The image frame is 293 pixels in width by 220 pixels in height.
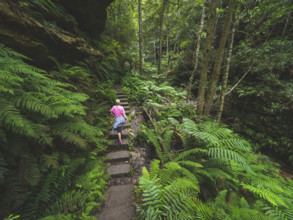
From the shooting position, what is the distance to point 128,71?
9078 millimetres

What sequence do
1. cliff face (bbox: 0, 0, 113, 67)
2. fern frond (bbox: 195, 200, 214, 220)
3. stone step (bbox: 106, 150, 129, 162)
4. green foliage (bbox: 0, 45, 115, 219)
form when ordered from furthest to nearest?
1. stone step (bbox: 106, 150, 129, 162)
2. cliff face (bbox: 0, 0, 113, 67)
3. fern frond (bbox: 195, 200, 214, 220)
4. green foliage (bbox: 0, 45, 115, 219)

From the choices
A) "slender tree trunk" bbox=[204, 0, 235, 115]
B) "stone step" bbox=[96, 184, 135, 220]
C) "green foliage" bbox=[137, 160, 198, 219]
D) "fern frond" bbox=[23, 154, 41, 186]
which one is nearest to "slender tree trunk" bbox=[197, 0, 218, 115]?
"slender tree trunk" bbox=[204, 0, 235, 115]

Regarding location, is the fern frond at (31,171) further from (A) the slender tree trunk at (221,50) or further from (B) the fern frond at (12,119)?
(A) the slender tree trunk at (221,50)

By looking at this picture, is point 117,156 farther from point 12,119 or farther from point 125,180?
point 12,119

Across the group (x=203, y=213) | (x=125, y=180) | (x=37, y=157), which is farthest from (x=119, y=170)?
(x=203, y=213)

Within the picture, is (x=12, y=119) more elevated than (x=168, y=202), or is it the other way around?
(x=12, y=119)

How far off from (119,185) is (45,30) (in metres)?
4.57

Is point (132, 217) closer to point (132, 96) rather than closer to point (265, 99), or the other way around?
point (132, 96)

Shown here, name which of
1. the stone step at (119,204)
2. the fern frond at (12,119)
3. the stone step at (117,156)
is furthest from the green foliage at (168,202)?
the fern frond at (12,119)

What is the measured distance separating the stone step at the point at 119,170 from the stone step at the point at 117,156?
0.19 m

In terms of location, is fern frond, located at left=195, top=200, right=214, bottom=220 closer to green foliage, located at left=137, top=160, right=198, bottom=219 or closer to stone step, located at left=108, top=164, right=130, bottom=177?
green foliage, located at left=137, top=160, right=198, bottom=219

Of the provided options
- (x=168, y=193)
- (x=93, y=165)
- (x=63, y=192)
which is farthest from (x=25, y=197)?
(x=168, y=193)

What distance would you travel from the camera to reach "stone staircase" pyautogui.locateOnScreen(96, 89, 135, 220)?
203 centimetres

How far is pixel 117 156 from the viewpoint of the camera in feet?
10.4
